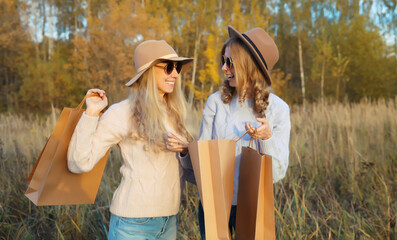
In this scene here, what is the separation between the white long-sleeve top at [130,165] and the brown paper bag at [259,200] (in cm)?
36

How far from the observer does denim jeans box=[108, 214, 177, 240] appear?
1.36 m

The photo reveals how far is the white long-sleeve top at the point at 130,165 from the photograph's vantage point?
4.28 feet

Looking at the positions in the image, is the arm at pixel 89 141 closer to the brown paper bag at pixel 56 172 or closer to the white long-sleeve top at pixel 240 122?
the brown paper bag at pixel 56 172

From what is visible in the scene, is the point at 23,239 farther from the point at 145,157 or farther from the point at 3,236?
the point at 145,157

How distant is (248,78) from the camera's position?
1.60m

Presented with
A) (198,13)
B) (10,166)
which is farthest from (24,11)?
(10,166)

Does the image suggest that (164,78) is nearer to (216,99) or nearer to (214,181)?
(216,99)

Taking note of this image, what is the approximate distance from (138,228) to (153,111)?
20.0 inches

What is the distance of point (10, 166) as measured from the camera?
3.57 meters

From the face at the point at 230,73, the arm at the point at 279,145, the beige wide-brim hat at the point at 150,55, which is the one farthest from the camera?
the face at the point at 230,73

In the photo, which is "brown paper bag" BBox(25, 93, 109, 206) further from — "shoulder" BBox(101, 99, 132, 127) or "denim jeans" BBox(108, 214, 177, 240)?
"denim jeans" BBox(108, 214, 177, 240)

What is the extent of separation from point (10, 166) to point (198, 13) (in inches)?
507

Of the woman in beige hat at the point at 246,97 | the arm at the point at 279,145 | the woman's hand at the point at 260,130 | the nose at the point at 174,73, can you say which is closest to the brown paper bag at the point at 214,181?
the woman's hand at the point at 260,130

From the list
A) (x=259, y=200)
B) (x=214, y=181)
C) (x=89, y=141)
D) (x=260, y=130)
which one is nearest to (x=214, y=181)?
(x=214, y=181)
